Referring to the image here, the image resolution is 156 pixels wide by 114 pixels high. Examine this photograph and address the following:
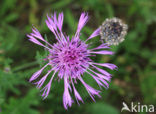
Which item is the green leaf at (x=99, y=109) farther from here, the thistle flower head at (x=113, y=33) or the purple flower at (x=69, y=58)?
the thistle flower head at (x=113, y=33)

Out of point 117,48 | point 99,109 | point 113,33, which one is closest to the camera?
point 113,33

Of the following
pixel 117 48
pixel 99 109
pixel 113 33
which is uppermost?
pixel 113 33

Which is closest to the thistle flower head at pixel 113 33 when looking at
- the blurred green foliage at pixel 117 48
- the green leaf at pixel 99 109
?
the blurred green foliage at pixel 117 48

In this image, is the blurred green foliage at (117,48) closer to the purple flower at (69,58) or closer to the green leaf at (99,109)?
the green leaf at (99,109)

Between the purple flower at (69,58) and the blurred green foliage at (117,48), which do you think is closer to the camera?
the purple flower at (69,58)

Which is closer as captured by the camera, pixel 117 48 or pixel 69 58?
pixel 69 58

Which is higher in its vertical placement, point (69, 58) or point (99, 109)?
point (69, 58)

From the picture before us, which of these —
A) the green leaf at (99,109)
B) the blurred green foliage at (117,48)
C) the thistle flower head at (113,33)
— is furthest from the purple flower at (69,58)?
the green leaf at (99,109)

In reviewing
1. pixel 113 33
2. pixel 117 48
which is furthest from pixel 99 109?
pixel 113 33

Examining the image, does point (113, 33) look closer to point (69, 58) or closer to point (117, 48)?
point (69, 58)

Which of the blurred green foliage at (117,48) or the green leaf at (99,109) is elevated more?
the blurred green foliage at (117,48)

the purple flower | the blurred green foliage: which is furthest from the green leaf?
the purple flower

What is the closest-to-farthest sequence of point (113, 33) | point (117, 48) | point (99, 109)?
point (113, 33)
point (117, 48)
point (99, 109)

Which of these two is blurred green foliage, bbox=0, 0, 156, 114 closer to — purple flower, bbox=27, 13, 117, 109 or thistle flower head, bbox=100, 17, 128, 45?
purple flower, bbox=27, 13, 117, 109
